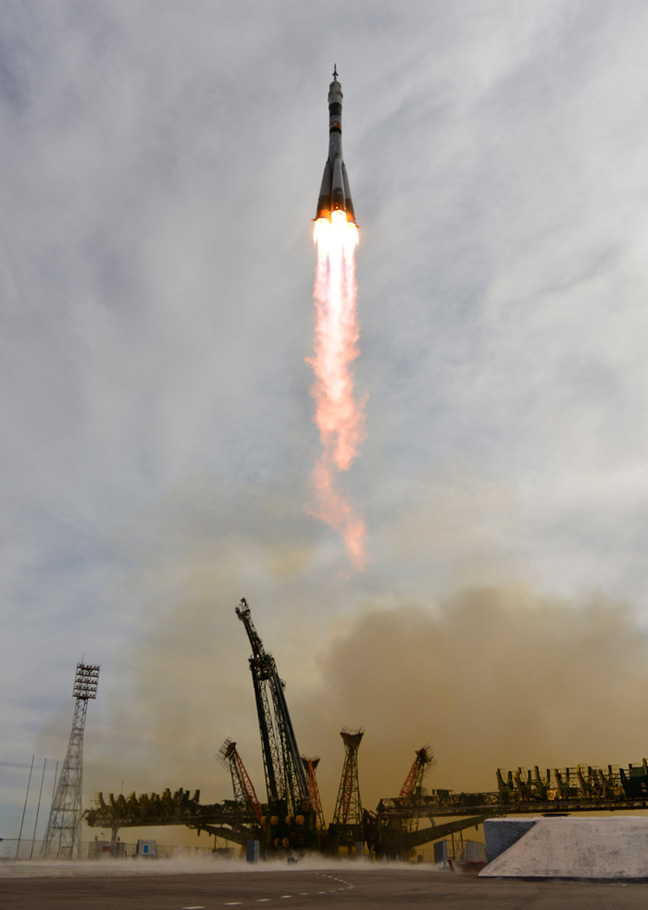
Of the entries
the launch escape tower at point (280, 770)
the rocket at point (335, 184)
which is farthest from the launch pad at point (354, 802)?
the rocket at point (335, 184)

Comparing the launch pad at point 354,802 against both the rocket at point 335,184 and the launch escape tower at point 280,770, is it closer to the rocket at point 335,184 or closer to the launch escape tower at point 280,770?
the launch escape tower at point 280,770

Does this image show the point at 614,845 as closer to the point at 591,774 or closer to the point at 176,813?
the point at 591,774

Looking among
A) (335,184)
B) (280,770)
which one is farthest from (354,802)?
(335,184)

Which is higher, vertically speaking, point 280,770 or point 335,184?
point 335,184

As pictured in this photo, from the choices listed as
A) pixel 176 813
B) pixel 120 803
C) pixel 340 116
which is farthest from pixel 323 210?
pixel 120 803

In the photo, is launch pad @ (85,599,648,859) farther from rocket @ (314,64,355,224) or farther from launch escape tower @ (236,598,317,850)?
rocket @ (314,64,355,224)

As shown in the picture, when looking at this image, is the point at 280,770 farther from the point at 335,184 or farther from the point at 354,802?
the point at 335,184

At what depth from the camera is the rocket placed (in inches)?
2594

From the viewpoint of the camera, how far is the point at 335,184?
219ft

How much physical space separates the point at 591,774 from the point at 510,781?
11.7 m

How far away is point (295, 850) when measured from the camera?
9019cm

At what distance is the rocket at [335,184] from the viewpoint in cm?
6588

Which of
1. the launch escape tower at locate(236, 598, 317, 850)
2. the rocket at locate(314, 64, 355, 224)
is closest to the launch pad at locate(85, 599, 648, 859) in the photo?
the launch escape tower at locate(236, 598, 317, 850)

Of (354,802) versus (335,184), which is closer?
(335,184)
